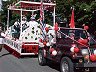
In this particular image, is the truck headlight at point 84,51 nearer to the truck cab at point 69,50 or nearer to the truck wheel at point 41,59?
the truck cab at point 69,50

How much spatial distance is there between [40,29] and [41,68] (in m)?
3.45

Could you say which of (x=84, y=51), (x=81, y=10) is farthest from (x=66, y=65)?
(x=81, y=10)

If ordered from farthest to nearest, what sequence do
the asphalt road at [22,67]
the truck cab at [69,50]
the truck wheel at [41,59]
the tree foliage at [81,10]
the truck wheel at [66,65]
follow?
the tree foliage at [81,10] → the truck wheel at [41,59] → the asphalt road at [22,67] → the truck wheel at [66,65] → the truck cab at [69,50]

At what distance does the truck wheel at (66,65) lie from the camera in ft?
31.0

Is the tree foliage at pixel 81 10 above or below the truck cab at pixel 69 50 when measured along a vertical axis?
above

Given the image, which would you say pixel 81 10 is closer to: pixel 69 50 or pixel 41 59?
pixel 41 59

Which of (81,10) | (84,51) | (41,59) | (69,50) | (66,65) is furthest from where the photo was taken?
(81,10)

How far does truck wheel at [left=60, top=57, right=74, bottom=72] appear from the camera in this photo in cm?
945

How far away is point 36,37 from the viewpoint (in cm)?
1517

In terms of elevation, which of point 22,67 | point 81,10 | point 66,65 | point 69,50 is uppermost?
point 81,10

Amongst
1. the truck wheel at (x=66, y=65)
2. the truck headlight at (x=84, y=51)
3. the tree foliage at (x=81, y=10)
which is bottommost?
the truck wheel at (x=66, y=65)

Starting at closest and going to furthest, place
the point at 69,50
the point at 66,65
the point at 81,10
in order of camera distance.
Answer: the point at 69,50 → the point at 66,65 → the point at 81,10

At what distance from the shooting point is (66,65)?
9.76 m

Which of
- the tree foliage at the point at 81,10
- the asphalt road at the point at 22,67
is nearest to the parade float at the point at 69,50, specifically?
the asphalt road at the point at 22,67
